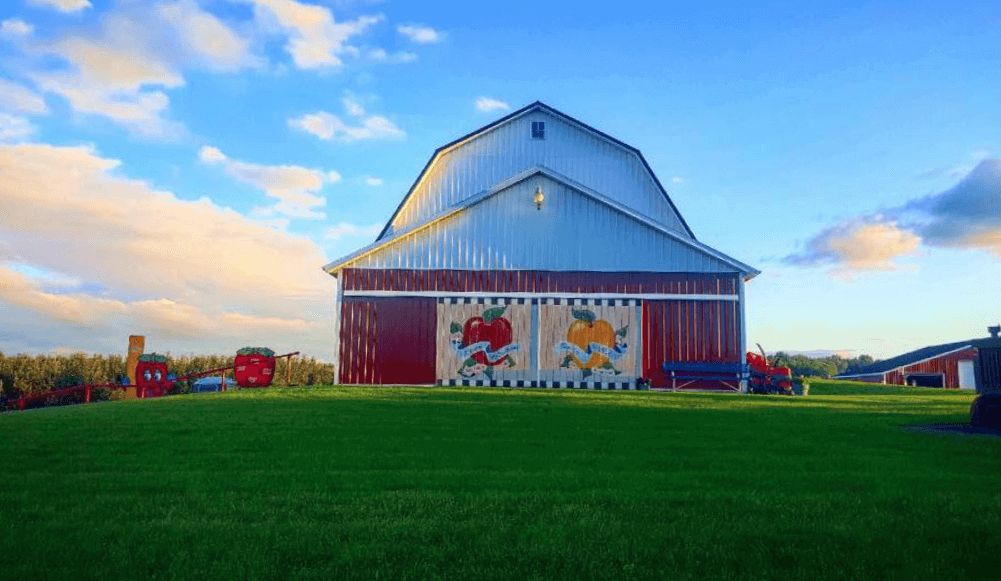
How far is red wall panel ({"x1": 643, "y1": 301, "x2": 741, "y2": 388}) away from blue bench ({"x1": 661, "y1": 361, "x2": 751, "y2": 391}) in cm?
21

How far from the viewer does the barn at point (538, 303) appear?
74.0ft

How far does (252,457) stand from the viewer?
7.39 m

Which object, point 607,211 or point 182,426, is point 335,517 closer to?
point 182,426

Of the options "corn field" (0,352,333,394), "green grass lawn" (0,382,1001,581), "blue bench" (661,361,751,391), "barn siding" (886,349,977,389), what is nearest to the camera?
"green grass lawn" (0,382,1001,581)

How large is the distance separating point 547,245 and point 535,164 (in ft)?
20.3

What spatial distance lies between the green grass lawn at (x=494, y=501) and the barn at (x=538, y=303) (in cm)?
1181

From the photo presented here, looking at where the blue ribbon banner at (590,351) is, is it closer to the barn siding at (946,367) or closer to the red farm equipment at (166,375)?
the red farm equipment at (166,375)

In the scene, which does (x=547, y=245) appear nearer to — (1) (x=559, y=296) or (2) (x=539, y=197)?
(2) (x=539, y=197)

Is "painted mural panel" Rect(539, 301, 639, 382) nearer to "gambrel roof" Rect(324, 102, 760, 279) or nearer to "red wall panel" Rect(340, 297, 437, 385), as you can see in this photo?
"gambrel roof" Rect(324, 102, 760, 279)

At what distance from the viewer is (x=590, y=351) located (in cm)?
2273

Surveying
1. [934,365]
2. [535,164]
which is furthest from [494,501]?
[934,365]

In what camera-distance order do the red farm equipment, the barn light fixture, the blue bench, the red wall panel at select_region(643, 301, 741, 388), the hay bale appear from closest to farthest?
the hay bale
the blue bench
the red wall panel at select_region(643, 301, 741, 388)
the barn light fixture
the red farm equipment

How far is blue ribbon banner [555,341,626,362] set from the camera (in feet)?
74.5

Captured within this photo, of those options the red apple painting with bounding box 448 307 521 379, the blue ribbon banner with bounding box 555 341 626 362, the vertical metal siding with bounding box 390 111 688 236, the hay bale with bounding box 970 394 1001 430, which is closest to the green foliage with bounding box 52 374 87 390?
the vertical metal siding with bounding box 390 111 688 236
